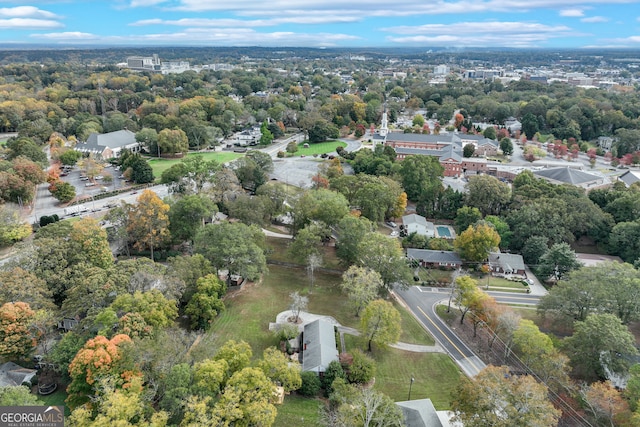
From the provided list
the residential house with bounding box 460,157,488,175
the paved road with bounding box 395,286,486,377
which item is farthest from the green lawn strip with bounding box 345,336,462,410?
the residential house with bounding box 460,157,488,175

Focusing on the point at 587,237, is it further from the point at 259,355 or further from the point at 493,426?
the point at 259,355

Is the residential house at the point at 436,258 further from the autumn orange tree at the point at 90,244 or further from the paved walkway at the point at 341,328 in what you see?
the autumn orange tree at the point at 90,244

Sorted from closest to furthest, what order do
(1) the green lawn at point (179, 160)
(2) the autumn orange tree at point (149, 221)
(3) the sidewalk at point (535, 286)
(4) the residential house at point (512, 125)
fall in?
(3) the sidewalk at point (535, 286), (2) the autumn orange tree at point (149, 221), (1) the green lawn at point (179, 160), (4) the residential house at point (512, 125)

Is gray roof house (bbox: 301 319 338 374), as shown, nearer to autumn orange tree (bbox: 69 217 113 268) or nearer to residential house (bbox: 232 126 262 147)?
autumn orange tree (bbox: 69 217 113 268)

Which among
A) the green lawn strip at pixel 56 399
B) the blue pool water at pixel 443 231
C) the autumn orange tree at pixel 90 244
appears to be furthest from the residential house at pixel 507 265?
the green lawn strip at pixel 56 399

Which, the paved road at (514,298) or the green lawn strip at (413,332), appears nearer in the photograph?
the green lawn strip at (413,332)

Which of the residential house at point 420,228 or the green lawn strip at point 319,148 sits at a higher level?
the green lawn strip at point 319,148

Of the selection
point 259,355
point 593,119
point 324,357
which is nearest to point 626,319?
point 324,357

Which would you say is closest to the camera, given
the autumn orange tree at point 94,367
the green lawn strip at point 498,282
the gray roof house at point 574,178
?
the autumn orange tree at point 94,367
